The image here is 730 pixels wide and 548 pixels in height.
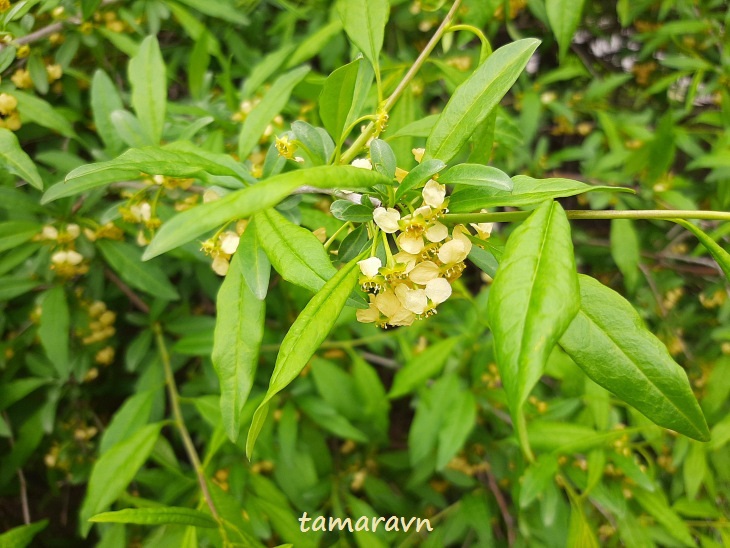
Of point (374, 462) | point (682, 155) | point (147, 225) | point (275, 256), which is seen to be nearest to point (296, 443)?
point (374, 462)

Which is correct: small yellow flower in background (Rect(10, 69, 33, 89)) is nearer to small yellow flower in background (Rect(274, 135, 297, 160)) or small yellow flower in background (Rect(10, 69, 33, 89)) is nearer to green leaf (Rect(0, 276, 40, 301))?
green leaf (Rect(0, 276, 40, 301))

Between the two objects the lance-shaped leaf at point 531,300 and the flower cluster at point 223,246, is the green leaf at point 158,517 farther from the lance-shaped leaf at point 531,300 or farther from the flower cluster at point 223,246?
the lance-shaped leaf at point 531,300

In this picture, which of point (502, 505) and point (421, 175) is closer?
point (421, 175)

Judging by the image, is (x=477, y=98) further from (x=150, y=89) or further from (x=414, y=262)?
(x=150, y=89)

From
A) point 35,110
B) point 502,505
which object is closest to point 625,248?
point 502,505

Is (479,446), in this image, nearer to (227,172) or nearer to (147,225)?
(147,225)

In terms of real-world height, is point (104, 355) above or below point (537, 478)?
above
